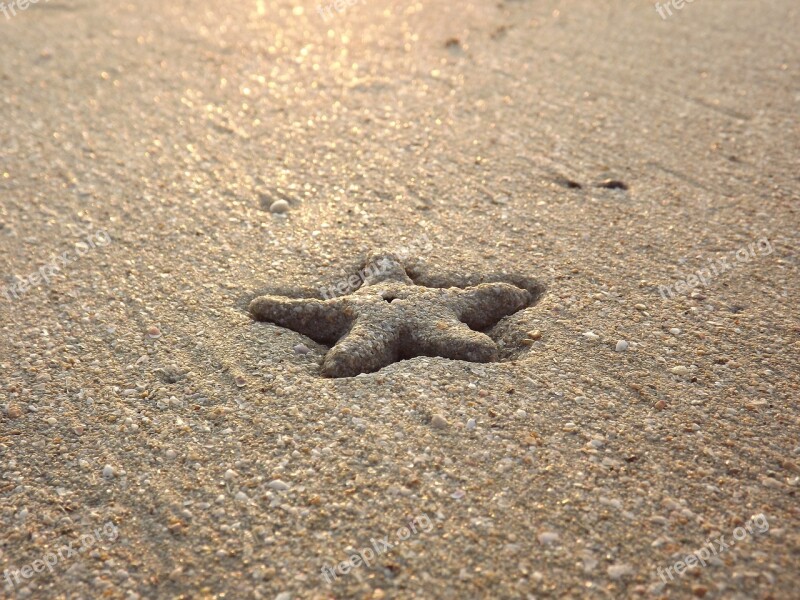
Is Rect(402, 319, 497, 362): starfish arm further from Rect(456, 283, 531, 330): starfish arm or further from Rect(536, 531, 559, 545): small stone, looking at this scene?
Rect(536, 531, 559, 545): small stone

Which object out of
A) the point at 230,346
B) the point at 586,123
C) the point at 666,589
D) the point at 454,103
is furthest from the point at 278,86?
the point at 666,589

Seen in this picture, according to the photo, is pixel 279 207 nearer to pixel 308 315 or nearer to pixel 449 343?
pixel 308 315

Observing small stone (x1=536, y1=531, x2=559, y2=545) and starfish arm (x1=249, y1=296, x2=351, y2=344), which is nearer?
small stone (x1=536, y1=531, x2=559, y2=545)

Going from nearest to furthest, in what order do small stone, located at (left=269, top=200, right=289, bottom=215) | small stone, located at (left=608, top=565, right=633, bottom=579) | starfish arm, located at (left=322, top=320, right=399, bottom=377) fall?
small stone, located at (left=608, top=565, right=633, bottom=579) < starfish arm, located at (left=322, top=320, right=399, bottom=377) < small stone, located at (left=269, top=200, right=289, bottom=215)

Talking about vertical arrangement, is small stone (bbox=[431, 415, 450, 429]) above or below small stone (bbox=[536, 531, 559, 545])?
above

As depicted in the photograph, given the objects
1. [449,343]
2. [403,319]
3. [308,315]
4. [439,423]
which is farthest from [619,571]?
[308,315]

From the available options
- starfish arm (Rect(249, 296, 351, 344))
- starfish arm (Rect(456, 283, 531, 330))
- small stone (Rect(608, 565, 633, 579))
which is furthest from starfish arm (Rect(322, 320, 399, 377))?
small stone (Rect(608, 565, 633, 579))

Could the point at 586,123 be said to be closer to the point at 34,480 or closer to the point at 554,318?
the point at 554,318
